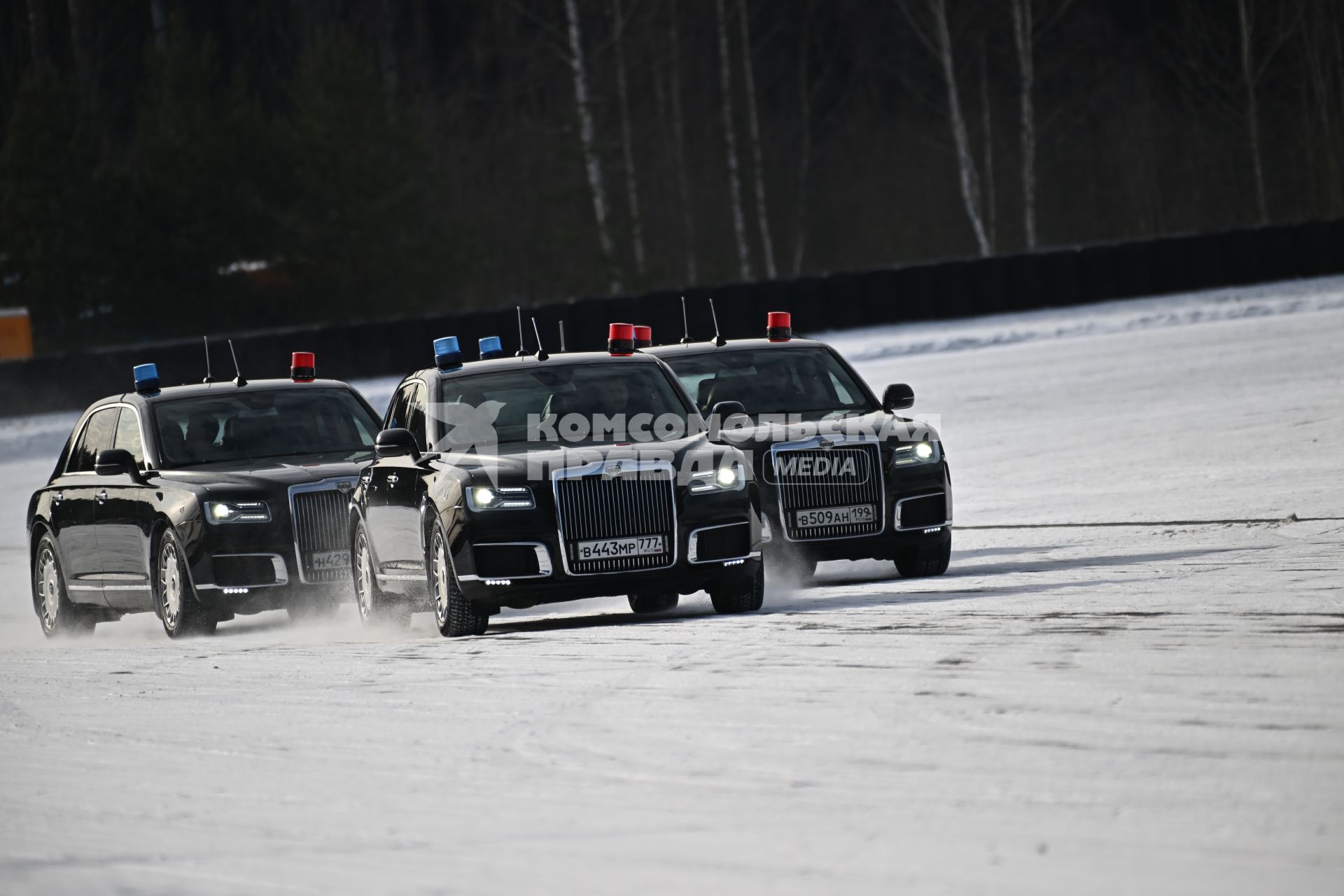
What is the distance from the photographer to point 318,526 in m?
13.4

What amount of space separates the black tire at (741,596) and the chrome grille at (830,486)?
1.39m

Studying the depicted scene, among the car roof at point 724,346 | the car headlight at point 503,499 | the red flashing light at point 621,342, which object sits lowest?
the car headlight at point 503,499

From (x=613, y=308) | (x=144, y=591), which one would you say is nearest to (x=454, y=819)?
(x=144, y=591)

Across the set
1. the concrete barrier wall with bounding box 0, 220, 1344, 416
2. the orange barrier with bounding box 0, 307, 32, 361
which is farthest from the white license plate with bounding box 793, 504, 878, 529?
the orange barrier with bounding box 0, 307, 32, 361

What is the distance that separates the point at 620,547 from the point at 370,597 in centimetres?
214

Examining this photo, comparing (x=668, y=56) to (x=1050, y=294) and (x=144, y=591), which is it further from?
(x=144, y=591)

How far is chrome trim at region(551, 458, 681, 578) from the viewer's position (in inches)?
439

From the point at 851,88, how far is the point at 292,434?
59166 mm

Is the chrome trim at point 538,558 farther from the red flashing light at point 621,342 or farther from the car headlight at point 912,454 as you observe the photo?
the car headlight at point 912,454

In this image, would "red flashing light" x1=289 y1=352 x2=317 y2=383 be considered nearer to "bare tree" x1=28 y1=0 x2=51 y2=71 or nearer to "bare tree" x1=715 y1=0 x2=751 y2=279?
"bare tree" x1=715 y1=0 x2=751 y2=279

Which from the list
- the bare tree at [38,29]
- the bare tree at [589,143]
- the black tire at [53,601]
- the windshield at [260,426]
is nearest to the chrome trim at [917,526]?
the windshield at [260,426]

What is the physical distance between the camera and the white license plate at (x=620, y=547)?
11164 mm

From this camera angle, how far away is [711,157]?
66.4 metres

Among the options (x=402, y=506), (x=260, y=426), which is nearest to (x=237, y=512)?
(x=260, y=426)
